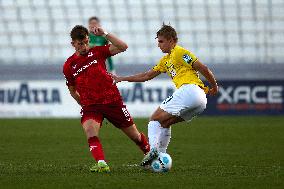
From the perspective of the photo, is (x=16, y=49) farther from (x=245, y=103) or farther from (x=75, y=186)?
(x=75, y=186)

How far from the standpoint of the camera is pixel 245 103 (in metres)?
22.2

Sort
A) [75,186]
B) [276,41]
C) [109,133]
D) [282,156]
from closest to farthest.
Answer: [75,186] → [282,156] → [109,133] → [276,41]

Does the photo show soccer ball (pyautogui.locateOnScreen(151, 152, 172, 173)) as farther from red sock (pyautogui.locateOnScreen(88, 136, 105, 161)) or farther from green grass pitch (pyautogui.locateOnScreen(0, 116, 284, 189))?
red sock (pyautogui.locateOnScreen(88, 136, 105, 161))

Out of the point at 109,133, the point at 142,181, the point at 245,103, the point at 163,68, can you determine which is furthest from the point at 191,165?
the point at 245,103

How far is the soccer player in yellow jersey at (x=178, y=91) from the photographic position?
30.3 ft

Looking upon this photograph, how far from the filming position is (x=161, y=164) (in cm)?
908

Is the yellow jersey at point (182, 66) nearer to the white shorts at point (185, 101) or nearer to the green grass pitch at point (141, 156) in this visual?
the white shorts at point (185, 101)

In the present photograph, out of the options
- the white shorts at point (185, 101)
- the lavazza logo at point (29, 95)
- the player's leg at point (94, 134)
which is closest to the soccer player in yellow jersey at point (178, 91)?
the white shorts at point (185, 101)

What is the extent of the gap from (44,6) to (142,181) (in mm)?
19405

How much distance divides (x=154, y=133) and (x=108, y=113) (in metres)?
0.65

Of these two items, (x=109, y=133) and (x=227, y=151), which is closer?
(x=227, y=151)

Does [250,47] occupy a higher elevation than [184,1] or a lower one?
lower

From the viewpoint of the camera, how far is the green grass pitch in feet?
26.8

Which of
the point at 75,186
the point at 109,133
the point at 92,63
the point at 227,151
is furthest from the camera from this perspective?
the point at 109,133
